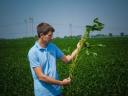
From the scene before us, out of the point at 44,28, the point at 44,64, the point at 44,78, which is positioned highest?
the point at 44,28

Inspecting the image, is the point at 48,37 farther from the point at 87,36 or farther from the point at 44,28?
the point at 87,36

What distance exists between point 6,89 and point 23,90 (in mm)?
726

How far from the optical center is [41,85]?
4.39 m

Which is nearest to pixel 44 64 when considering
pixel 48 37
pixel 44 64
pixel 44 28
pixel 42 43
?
pixel 44 64

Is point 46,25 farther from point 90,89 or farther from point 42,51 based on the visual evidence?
point 90,89

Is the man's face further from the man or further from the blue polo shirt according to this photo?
the blue polo shirt

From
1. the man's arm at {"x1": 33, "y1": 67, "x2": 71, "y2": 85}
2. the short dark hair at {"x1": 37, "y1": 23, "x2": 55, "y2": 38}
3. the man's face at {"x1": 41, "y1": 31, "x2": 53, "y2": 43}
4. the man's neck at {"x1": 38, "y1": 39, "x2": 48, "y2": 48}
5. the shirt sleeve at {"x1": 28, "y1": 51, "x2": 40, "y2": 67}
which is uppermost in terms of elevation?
the short dark hair at {"x1": 37, "y1": 23, "x2": 55, "y2": 38}

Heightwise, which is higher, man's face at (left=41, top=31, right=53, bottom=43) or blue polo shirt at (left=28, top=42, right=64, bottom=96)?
man's face at (left=41, top=31, right=53, bottom=43)

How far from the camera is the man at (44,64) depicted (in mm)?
4196

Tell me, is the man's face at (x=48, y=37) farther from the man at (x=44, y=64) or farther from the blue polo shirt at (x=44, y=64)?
the blue polo shirt at (x=44, y=64)

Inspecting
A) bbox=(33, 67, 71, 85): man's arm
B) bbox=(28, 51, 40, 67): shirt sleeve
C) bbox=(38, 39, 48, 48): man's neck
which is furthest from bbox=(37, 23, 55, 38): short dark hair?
bbox=(33, 67, 71, 85): man's arm

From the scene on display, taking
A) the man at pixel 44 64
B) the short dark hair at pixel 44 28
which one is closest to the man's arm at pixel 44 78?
the man at pixel 44 64

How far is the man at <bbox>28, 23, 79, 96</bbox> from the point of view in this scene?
4196mm

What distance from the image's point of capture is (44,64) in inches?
171
